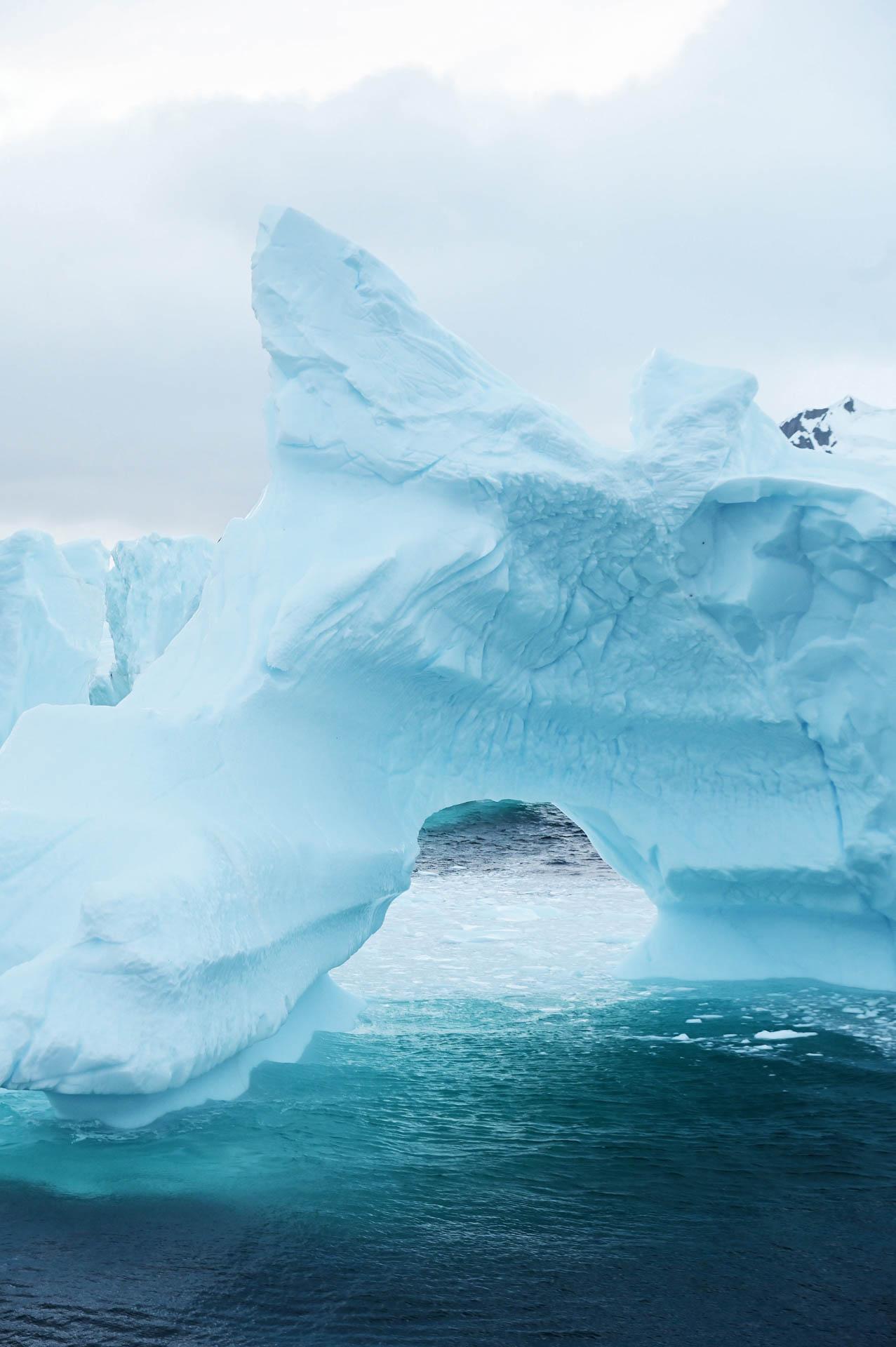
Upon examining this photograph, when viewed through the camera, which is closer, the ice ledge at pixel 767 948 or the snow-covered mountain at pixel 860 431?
the ice ledge at pixel 767 948

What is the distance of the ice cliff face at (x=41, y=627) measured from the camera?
18594 millimetres

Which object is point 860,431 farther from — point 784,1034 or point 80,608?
point 80,608

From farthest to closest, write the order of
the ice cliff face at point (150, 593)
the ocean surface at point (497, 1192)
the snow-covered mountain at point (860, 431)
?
1. the ice cliff face at point (150, 593)
2. the snow-covered mountain at point (860, 431)
3. the ocean surface at point (497, 1192)

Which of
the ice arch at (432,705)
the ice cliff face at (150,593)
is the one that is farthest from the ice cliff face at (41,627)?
the ice arch at (432,705)

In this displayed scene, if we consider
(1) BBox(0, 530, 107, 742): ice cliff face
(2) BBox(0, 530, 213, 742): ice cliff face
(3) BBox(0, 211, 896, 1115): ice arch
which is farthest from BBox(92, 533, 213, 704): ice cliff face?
(3) BBox(0, 211, 896, 1115): ice arch

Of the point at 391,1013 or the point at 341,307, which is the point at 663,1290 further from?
the point at 341,307

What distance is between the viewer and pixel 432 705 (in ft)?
28.0

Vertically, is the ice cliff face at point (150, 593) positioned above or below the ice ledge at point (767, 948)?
above

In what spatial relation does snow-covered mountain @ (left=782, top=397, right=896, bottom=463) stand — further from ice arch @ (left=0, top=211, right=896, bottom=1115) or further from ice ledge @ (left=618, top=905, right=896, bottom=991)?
ice ledge @ (left=618, top=905, right=896, bottom=991)

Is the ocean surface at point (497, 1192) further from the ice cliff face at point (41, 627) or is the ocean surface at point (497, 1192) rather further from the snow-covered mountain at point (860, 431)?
the ice cliff face at point (41, 627)

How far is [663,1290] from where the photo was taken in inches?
186

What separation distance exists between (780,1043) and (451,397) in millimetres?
5058

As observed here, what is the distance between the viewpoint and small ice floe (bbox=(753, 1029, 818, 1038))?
8.14 meters

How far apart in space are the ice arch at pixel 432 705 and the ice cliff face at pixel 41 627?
38.0ft
